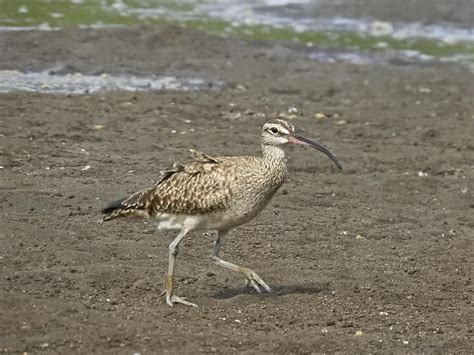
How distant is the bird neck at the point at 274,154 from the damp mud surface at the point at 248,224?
1.06 m

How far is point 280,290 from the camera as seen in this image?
376 inches

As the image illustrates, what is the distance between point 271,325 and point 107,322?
1.22 m

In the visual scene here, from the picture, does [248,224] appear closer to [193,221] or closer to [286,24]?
[193,221]

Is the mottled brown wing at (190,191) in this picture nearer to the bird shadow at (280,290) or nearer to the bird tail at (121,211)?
the bird tail at (121,211)

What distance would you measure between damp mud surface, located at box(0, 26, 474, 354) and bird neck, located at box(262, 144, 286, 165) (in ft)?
3.49

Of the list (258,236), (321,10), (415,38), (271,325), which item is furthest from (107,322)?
(321,10)

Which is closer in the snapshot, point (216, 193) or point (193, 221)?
point (216, 193)

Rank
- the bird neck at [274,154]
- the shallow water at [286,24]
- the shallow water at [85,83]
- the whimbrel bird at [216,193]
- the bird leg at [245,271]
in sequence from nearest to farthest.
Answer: the whimbrel bird at [216,193], the bird neck at [274,154], the bird leg at [245,271], the shallow water at [85,83], the shallow water at [286,24]

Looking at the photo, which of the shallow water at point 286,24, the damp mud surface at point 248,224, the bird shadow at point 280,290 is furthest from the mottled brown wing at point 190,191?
the shallow water at point 286,24

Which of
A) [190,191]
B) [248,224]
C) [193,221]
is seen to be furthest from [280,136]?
[248,224]

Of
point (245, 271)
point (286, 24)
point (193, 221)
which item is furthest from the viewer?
point (286, 24)

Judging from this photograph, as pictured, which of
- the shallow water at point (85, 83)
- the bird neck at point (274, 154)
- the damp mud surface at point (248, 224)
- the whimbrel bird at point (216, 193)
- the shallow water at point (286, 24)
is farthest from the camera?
the shallow water at point (286, 24)

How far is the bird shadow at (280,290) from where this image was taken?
9.41 meters

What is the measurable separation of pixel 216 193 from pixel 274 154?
0.58 m
